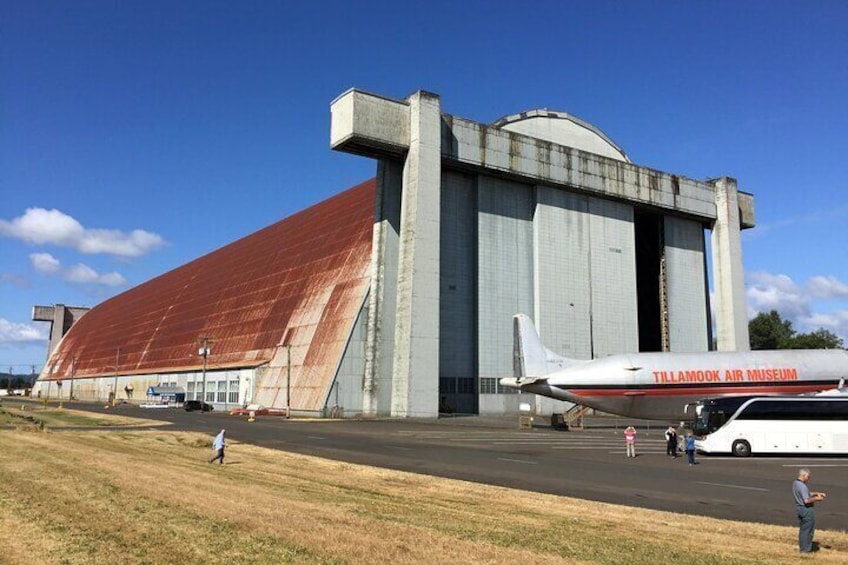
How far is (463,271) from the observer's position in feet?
196

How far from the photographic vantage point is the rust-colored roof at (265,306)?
62.5m

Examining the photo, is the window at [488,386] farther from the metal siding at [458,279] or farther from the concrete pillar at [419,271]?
the concrete pillar at [419,271]

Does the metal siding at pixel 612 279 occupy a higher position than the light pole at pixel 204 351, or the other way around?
the metal siding at pixel 612 279

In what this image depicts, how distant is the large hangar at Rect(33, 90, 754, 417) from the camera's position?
54.1 metres

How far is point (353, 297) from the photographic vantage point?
2368 inches

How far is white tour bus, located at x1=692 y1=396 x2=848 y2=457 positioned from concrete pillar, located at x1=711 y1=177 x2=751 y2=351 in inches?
1707

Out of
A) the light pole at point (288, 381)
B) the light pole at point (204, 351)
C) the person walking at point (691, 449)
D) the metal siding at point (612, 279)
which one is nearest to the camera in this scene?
the person walking at point (691, 449)

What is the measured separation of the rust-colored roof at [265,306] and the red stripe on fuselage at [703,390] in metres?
23.5

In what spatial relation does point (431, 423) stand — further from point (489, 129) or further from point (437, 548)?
point (437, 548)

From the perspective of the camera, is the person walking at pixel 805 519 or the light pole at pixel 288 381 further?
the light pole at pixel 288 381

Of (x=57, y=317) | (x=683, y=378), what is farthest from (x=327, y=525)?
(x=57, y=317)

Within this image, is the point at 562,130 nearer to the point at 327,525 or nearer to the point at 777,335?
the point at 327,525

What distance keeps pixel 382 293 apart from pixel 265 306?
1099 inches

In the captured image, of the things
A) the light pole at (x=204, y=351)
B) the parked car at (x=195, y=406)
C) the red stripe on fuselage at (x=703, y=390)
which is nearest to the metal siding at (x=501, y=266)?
the red stripe on fuselage at (x=703, y=390)
